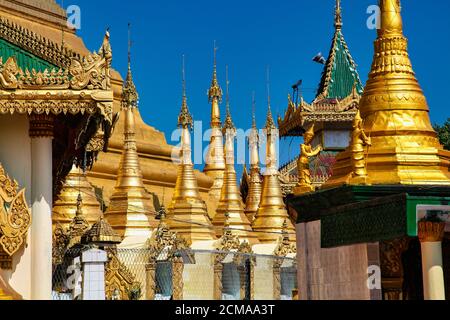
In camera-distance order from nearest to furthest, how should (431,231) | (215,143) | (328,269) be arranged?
1. (431,231)
2. (328,269)
3. (215,143)

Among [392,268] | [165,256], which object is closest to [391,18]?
[392,268]

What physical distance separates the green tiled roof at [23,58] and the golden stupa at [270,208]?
17.3 meters

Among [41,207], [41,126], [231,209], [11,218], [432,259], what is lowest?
[432,259]

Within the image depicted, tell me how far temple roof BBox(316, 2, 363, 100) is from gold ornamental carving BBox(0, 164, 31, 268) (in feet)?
91.1

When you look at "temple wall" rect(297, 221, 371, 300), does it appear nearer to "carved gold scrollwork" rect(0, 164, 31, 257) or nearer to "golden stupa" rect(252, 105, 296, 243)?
"carved gold scrollwork" rect(0, 164, 31, 257)

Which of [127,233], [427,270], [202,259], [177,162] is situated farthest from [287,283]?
[427,270]

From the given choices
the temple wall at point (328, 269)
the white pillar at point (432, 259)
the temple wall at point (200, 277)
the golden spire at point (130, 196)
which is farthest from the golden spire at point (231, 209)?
the white pillar at point (432, 259)

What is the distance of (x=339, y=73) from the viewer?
135 ft

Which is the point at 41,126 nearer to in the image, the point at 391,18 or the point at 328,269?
the point at 328,269

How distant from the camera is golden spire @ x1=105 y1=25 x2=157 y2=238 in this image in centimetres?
2609

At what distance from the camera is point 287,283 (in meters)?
23.9

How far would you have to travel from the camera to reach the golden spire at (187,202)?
27.8 metres

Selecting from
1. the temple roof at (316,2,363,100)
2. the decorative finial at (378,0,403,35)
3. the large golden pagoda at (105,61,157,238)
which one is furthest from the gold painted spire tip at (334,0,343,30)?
the decorative finial at (378,0,403,35)

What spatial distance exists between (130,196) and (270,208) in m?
5.84
